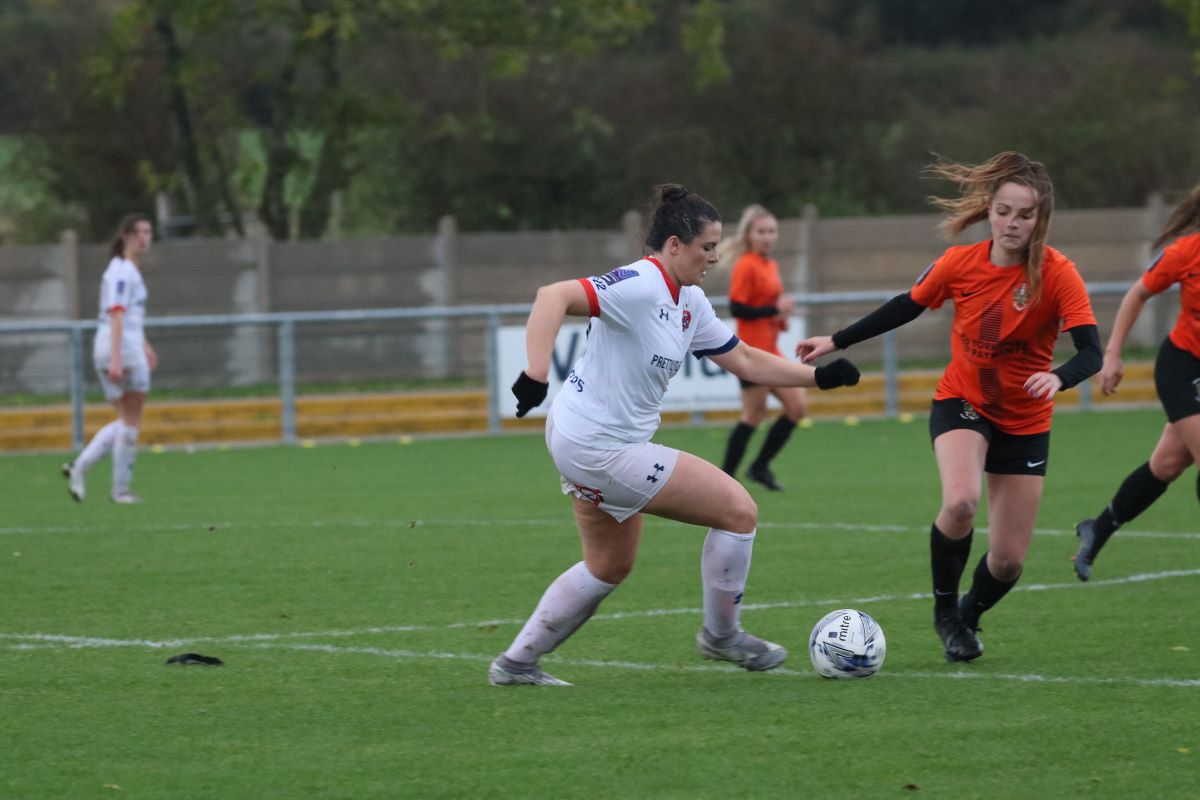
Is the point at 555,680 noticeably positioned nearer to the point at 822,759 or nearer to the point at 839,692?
the point at 839,692

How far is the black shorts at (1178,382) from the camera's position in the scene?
8797mm

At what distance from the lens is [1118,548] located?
1066 centimetres

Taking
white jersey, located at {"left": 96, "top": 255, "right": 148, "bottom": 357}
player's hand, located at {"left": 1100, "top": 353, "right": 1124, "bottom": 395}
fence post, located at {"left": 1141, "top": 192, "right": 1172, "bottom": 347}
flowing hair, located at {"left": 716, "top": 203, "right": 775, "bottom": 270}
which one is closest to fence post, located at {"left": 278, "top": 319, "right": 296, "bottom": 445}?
white jersey, located at {"left": 96, "top": 255, "right": 148, "bottom": 357}

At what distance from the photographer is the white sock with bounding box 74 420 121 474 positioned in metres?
13.7

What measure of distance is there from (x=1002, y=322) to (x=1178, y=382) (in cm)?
212

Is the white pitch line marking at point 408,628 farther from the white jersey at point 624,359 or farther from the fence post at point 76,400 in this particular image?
the fence post at point 76,400

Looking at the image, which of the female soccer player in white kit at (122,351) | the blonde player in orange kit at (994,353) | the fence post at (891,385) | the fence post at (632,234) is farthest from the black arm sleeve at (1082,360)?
the fence post at (632,234)

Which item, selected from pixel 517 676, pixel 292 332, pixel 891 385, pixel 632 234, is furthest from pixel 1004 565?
pixel 632 234

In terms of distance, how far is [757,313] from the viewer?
14.0 meters

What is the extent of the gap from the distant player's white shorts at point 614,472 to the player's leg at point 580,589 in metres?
0.13

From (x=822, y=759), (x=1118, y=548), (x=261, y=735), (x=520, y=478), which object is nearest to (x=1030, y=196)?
(x=822, y=759)

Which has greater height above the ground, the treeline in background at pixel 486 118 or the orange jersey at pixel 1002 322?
the treeline in background at pixel 486 118

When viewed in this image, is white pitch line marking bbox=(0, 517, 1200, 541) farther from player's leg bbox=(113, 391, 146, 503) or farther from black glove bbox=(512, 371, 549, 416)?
black glove bbox=(512, 371, 549, 416)

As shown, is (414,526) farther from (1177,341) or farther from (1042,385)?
(1042,385)
